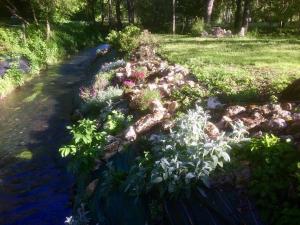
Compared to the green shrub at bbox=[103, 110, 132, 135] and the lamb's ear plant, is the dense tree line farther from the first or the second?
the lamb's ear plant

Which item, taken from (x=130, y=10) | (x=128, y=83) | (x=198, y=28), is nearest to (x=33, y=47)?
(x=198, y=28)

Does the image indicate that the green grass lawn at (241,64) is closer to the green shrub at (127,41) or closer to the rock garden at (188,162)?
the rock garden at (188,162)

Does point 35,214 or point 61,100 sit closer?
point 35,214

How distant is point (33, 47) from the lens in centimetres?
2611

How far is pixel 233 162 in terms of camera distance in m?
6.38

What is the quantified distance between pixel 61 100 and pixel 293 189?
48.1ft

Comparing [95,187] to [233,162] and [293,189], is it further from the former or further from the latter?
[293,189]

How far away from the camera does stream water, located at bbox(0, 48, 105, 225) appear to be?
9.63 metres

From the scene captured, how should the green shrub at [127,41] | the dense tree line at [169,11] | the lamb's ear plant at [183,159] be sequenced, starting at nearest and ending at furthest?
the lamb's ear plant at [183,159], the green shrub at [127,41], the dense tree line at [169,11]

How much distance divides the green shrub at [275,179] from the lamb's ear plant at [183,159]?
53cm

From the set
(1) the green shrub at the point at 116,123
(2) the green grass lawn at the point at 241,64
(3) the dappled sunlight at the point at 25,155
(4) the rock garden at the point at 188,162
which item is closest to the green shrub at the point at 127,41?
(2) the green grass lawn at the point at 241,64

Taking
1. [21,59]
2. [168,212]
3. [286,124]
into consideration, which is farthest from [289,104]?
[21,59]

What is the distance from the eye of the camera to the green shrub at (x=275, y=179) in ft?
17.3

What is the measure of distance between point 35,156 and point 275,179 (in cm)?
867
